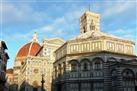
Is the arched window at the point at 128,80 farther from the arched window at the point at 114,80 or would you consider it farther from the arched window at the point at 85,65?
the arched window at the point at 85,65

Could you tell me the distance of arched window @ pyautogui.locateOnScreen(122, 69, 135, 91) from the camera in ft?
146

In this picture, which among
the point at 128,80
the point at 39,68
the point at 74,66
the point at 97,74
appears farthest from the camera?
the point at 39,68

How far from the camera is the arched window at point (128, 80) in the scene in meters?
44.4

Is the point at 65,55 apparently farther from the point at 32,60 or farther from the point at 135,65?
the point at 32,60

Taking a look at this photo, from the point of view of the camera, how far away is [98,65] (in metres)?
47.2

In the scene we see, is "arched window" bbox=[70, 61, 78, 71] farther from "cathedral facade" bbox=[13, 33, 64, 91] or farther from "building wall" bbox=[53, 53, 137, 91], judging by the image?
"cathedral facade" bbox=[13, 33, 64, 91]

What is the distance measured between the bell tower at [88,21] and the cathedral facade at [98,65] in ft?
93.5

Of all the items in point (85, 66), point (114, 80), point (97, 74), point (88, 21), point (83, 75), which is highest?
point (88, 21)

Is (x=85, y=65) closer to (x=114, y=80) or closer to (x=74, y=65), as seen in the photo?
(x=74, y=65)

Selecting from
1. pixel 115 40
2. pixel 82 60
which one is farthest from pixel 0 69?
pixel 115 40

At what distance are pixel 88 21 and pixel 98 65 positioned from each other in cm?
3555

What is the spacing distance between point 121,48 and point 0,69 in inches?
965

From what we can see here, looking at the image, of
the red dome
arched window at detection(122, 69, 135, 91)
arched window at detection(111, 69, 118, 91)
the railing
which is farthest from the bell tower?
arched window at detection(122, 69, 135, 91)

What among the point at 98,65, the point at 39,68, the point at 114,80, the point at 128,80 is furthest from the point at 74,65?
the point at 39,68
